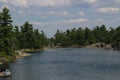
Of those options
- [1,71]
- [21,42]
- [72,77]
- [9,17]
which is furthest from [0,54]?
[21,42]

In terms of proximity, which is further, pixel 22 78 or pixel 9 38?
pixel 9 38

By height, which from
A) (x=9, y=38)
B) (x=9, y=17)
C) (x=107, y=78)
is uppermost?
(x=9, y=17)

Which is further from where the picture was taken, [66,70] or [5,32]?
[5,32]

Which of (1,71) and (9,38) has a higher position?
(9,38)

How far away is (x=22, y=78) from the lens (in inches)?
2975

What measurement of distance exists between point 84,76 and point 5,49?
50189 millimetres

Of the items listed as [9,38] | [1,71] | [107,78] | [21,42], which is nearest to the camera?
A: [107,78]

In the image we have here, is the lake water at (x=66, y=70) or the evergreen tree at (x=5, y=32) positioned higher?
the evergreen tree at (x=5, y=32)

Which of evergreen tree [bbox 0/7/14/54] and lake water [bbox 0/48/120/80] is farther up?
evergreen tree [bbox 0/7/14/54]

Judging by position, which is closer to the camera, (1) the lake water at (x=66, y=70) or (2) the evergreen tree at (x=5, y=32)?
Answer: (1) the lake water at (x=66, y=70)

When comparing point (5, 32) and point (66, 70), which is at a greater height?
point (5, 32)

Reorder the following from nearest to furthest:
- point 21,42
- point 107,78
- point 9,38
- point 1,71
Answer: point 107,78 → point 1,71 → point 9,38 → point 21,42

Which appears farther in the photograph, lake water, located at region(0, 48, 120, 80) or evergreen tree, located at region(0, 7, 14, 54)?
evergreen tree, located at region(0, 7, 14, 54)

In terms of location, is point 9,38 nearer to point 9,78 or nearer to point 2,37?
point 2,37
